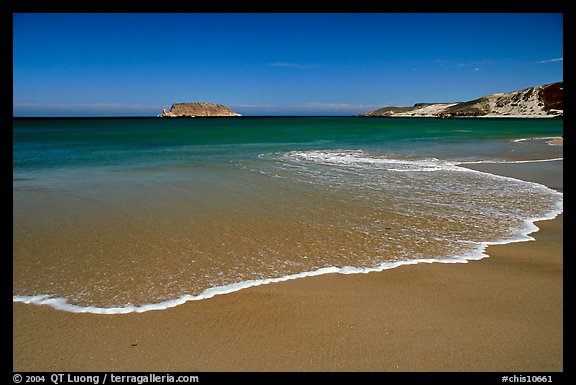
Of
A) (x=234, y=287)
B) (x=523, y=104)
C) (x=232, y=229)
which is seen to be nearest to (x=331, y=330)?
(x=234, y=287)

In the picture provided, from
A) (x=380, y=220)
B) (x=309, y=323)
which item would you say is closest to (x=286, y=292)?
(x=309, y=323)

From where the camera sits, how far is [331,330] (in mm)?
3334

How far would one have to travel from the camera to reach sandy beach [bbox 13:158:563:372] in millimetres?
2924

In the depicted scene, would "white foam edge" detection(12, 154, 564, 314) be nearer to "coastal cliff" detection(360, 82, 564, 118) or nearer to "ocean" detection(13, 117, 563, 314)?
"ocean" detection(13, 117, 563, 314)

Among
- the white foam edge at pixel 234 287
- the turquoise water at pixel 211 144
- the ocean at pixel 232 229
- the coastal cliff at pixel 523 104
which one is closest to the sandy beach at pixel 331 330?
the white foam edge at pixel 234 287

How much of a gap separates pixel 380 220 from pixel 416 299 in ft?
9.54

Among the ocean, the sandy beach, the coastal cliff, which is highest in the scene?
Answer: the coastal cliff

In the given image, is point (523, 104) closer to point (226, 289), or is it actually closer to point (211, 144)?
point (211, 144)

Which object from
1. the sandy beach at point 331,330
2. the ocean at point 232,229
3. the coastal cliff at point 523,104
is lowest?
the sandy beach at point 331,330

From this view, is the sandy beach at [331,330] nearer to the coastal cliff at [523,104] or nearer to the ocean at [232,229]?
the ocean at [232,229]

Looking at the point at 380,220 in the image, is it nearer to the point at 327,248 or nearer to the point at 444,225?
the point at 444,225

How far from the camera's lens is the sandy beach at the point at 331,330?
115 inches

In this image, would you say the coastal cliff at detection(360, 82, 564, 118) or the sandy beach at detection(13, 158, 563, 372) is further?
the coastal cliff at detection(360, 82, 564, 118)

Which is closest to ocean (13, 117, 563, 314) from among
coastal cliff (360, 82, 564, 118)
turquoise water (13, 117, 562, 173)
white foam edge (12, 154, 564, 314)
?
white foam edge (12, 154, 564, 314)
